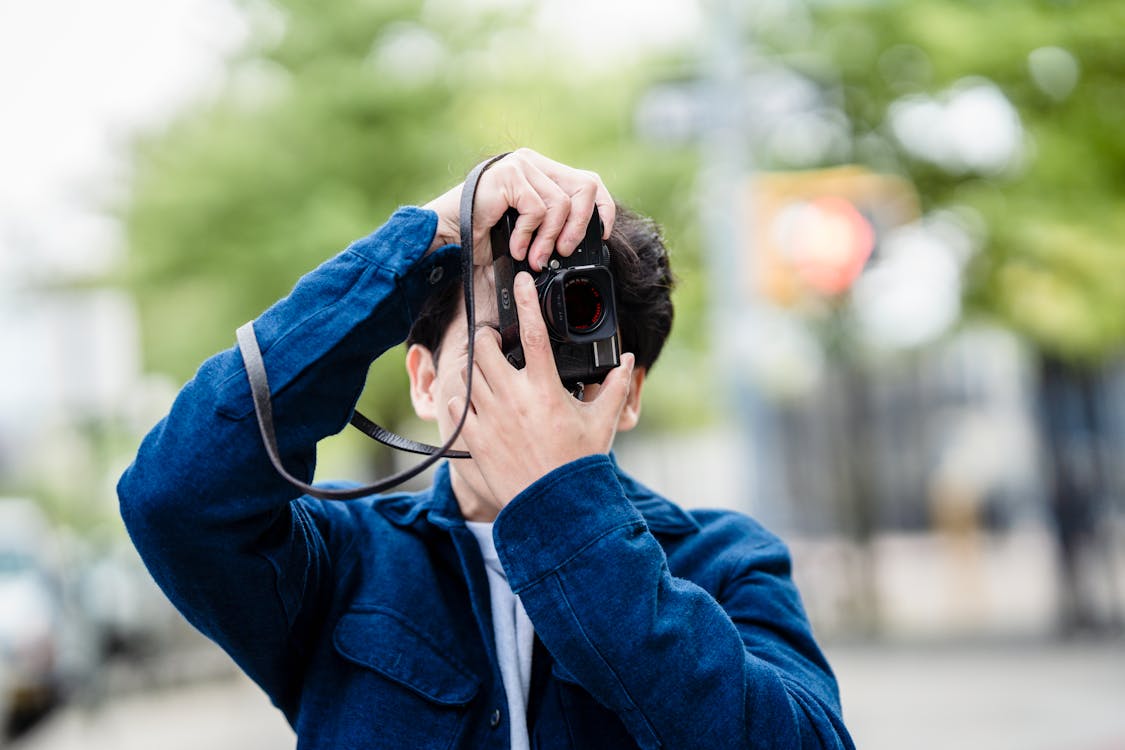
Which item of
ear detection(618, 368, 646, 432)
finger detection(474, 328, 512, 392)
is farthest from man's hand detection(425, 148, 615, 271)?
ear detection(618, 368, 646, 432)

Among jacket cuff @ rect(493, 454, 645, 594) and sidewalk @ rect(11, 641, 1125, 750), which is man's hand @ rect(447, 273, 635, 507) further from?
sidewalk @ rect(11, 641, 1125, 750)

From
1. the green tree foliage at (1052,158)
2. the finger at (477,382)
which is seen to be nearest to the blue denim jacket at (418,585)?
the finger at (477,382)

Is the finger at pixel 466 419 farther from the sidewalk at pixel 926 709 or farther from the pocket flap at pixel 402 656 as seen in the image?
the sidewalk at pixel 926 709

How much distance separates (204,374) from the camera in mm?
1446

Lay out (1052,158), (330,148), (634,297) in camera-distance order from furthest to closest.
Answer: (330,148) → (1052,158) → (634,297)

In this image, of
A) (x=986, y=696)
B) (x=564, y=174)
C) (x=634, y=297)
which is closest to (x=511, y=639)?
(x=634, y=297)

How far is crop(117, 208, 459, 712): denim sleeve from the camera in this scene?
1412 millimetres

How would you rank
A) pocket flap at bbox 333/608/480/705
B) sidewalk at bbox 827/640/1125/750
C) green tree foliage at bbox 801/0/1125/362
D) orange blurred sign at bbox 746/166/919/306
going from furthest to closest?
green tree foliage at bbox 801/0/1125/362 → sidewalk at bbox 827/640/1125/750 → orange blurred sign at bbox 746/166/919/306 → pocket flap at bbox 333/608/480/705

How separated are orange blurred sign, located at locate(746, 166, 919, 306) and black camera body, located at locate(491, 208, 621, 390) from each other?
5.43 m

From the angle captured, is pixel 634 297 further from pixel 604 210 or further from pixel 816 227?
pixel 816 227

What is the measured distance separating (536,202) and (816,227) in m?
5.70

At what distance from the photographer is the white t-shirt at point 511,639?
160 cm

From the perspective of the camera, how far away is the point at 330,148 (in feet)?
38.6

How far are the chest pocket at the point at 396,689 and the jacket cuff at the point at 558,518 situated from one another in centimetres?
24
